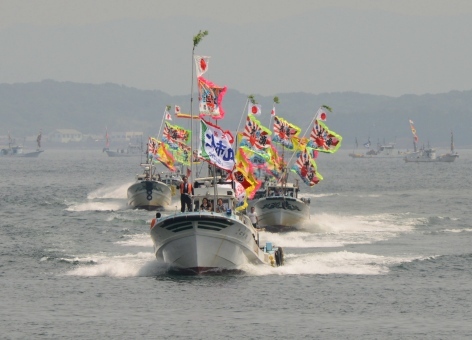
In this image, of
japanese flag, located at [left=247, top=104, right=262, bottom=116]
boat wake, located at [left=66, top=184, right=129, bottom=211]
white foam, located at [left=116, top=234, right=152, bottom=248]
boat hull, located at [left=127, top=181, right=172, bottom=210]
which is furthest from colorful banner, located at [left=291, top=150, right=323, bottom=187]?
boat wake, located at [left=66, top=184, right=129, bottom=211]

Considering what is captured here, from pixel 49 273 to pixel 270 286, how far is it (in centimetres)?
1249

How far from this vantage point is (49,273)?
6462 cm

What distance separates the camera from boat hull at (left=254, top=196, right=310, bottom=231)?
8919 cm

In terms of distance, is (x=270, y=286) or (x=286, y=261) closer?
(x=270, y=286)

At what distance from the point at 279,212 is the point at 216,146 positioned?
96.5 ft

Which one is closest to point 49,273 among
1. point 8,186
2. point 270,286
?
point 270,286

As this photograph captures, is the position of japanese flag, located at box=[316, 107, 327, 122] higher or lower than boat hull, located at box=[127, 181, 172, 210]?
higher

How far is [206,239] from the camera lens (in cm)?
5912

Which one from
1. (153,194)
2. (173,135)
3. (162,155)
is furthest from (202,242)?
(162,155)

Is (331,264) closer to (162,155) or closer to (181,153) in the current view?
(181,153)

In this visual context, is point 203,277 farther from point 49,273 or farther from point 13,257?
point 13,257

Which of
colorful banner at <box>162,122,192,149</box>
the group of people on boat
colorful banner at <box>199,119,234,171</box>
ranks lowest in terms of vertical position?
the group of people on boat

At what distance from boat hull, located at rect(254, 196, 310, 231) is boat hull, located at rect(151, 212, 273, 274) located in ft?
90.6

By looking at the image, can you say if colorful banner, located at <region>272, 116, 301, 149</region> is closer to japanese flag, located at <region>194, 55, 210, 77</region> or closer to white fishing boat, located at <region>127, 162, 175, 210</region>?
white fishing boat, located at <region>127, 162, 175, 210</region>
